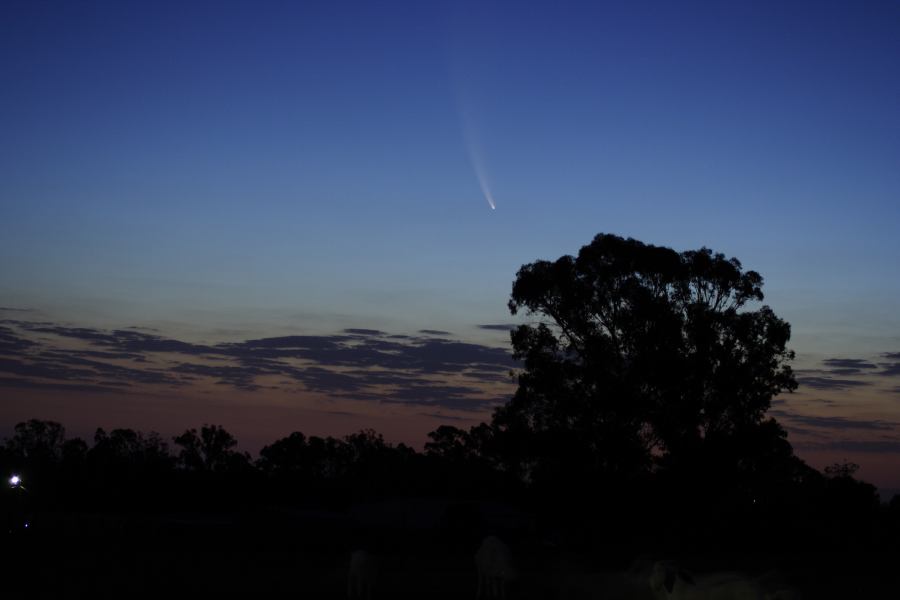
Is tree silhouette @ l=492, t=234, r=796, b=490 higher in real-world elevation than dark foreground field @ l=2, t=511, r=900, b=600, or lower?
higher

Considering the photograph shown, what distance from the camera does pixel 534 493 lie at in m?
58.0

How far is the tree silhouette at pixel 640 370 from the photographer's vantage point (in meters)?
52.3

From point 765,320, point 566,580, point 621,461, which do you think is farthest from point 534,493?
point 566,580

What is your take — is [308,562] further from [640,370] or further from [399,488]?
[399,488]

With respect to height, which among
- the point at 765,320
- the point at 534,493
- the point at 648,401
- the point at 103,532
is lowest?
the point at 103,532

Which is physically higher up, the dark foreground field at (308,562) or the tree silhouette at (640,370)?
the tree silhouette at (640,370)

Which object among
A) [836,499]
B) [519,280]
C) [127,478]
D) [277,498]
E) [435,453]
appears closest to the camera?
[519,280]

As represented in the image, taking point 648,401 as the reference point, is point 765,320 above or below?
above

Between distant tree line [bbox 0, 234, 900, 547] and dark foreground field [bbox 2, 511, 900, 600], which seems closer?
dark foreground field [bbox 2, 511, 900, 600]

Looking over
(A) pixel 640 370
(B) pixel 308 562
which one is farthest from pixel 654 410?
(B) pixel 308 562

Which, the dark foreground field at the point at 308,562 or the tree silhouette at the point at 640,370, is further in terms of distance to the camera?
the tree silhouette at the point at 640,370

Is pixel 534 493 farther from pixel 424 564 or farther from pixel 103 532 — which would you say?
pixel 103 532

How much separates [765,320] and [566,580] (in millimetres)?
28865

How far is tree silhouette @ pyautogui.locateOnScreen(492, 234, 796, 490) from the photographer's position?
52344 millimetres
